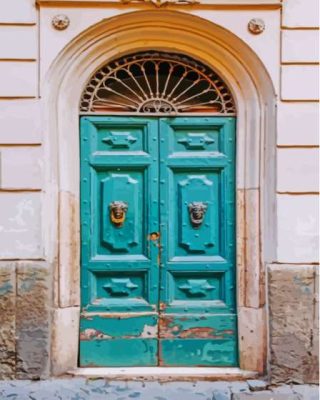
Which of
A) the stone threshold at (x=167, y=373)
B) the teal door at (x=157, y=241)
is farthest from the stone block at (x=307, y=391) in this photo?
the teal door at (x=157, y=241)

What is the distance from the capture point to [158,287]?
534 centimetres

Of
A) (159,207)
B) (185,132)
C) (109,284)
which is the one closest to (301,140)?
(185,132)

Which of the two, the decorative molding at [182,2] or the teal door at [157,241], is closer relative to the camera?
the decorative molding at [182,2]

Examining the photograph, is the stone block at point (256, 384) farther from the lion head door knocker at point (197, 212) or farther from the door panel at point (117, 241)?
the lion head door knocker at point (197, 212)

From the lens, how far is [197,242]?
211 inches

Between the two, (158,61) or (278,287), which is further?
(158,61)

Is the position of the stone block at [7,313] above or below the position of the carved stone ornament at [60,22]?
below

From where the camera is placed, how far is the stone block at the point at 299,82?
16.7 ft

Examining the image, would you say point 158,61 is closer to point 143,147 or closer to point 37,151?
point 143,147

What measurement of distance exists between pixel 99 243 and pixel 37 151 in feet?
3.54

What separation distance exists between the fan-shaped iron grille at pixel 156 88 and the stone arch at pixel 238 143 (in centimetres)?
10

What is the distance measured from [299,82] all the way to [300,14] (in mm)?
640

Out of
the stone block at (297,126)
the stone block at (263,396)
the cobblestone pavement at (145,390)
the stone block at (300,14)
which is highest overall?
the stone block at (300,14)

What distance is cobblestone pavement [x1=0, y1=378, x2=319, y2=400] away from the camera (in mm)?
4848
